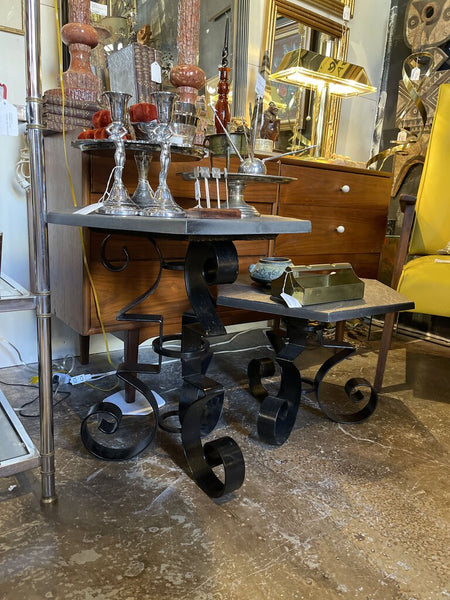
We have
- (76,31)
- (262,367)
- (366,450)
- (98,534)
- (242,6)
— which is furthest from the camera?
(242,6)

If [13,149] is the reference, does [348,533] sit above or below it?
below

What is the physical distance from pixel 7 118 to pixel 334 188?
4.55 ft

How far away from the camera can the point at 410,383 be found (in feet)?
6.07

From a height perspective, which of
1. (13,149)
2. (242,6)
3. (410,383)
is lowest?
(410,383)

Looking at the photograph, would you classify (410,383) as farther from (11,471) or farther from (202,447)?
(11,471)

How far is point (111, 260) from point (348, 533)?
99 cm

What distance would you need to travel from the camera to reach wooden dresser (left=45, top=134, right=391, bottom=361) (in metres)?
1.36

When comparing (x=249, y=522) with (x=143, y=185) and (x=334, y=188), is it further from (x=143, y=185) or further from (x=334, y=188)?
(x=334, y=188)

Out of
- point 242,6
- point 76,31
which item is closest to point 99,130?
point 76,31

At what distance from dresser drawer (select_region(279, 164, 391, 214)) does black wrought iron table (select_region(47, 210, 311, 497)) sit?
783 mm

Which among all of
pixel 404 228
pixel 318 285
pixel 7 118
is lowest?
pixel 318 285

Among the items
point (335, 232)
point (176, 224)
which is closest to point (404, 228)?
point (335, 232)

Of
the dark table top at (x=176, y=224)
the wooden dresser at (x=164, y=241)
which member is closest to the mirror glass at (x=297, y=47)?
the wooden dresser at (x=164, y=241)

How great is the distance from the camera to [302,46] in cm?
235
